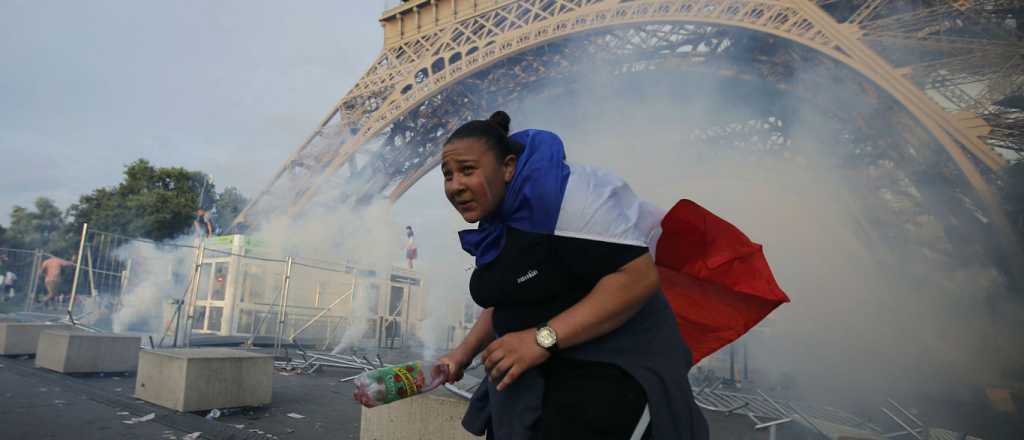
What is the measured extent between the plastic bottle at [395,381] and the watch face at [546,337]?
372 mm

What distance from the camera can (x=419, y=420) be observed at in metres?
2.42

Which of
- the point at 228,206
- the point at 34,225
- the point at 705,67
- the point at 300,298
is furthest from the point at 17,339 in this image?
the point at 34,225

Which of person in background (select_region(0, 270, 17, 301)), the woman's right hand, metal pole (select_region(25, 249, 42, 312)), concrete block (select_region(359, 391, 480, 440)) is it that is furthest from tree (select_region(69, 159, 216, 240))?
the woman's right hand

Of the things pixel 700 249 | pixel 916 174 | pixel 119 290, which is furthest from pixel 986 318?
pixel 119 290

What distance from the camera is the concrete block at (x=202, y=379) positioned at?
3.50 metres

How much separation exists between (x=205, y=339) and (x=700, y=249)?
9265mm

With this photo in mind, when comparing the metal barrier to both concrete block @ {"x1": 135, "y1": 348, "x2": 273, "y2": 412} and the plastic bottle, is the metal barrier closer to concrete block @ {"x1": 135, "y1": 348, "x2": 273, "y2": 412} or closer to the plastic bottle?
concrete block @ {"x1": 135, "y1": 348, "x2": 273, "y2": 412}

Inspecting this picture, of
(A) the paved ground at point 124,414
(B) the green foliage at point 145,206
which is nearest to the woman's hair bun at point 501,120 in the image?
(A) the paved ground at point 124,414

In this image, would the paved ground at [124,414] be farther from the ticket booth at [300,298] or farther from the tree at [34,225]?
the tree at [34,225]

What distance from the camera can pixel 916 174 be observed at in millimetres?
9047

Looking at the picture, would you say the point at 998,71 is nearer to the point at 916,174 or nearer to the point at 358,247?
the point at 916,174

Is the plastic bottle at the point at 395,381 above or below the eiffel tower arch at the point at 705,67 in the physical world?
below

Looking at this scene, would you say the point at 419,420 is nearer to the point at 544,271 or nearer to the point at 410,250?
the point at 544,271

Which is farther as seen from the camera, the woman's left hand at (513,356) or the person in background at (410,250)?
the person in background at (410,250)
